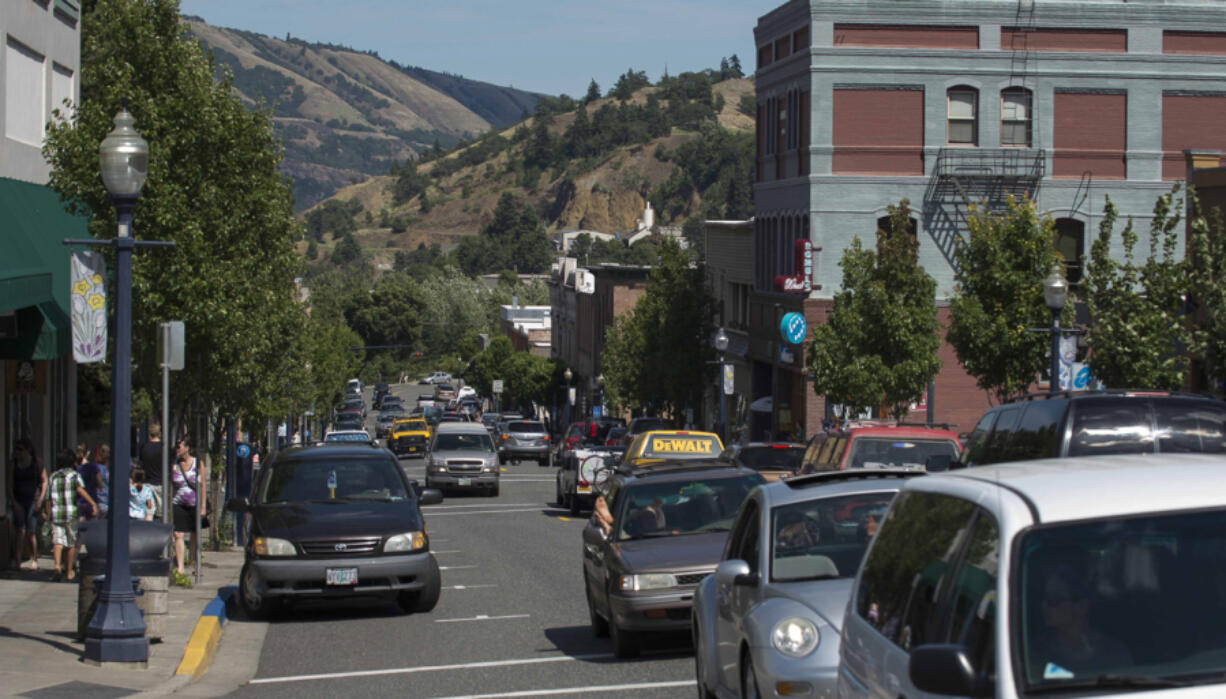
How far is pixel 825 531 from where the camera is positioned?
9.09 meters

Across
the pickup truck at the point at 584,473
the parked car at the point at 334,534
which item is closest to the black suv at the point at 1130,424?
the parked car at the point at 334,534

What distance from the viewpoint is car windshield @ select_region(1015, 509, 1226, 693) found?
4.36 m

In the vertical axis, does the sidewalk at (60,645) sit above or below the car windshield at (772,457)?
below

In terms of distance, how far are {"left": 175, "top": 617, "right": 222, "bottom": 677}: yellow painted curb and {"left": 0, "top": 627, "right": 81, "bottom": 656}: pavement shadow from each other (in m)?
0.92

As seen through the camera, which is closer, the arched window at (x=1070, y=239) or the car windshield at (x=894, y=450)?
the car windshield at (x=894, y=450)

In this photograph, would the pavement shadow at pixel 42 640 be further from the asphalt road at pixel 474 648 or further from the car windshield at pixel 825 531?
the car windshield at pixel 825 531

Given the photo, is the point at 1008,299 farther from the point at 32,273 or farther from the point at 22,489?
the point at 32,273

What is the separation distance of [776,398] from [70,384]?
28.9 m

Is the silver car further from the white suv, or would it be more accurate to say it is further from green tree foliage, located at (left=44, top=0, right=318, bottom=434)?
green tree foliage, located at (left=44, top=0, right=318, bottom=434)

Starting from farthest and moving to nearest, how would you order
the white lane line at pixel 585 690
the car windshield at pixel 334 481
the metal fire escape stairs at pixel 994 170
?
the metal fire escape stairs at pixel 994 170
the car windshield at pixel 334 481
the white lane line at pixel 585 690

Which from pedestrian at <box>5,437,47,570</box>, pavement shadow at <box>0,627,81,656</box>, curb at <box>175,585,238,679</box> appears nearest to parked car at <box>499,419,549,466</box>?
pedestrian at <box>5,437,47,570</box>

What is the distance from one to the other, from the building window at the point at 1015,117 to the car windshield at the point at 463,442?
18.3m

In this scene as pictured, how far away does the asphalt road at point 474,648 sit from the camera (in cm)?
1127

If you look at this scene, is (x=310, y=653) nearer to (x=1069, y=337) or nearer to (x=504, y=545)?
(x=504, y=545)
